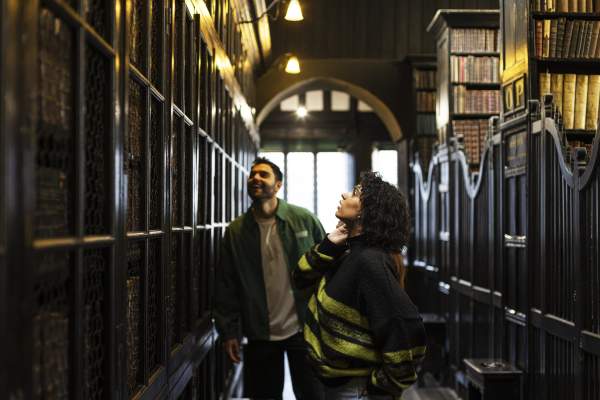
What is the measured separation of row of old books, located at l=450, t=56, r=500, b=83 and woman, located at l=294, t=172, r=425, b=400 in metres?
6.68

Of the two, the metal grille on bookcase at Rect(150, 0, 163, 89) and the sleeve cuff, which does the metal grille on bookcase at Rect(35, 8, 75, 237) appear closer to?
the metal grille on bookcase at Rect(150, 0, 163, 89)

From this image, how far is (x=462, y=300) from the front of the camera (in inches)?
275

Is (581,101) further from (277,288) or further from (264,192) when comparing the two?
(277,288)

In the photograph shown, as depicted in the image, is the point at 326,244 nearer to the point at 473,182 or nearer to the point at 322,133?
the point at 473,182

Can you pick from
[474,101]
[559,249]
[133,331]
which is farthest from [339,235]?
[474,101]

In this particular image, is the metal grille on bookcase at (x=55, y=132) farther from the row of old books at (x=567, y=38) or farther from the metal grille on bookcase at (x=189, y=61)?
the row of old books at (x=567, y=38)

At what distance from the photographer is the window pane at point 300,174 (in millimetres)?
16672

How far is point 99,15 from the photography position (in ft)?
6.34

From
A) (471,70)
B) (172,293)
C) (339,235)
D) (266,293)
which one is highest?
(471,70)

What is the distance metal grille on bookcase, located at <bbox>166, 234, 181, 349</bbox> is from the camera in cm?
302

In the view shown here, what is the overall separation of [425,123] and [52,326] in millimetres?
9846

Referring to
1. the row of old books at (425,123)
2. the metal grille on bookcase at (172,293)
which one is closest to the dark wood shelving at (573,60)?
the metal grille on bookcase at (172,293)

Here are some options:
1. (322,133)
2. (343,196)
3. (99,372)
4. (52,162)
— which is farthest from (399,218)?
(322,133)

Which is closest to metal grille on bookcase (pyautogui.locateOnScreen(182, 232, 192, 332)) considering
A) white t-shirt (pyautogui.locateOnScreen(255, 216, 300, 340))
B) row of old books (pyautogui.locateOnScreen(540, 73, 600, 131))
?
white t-shirt (pyautogui.locateOnScreen(255, 216, 300, 340))
